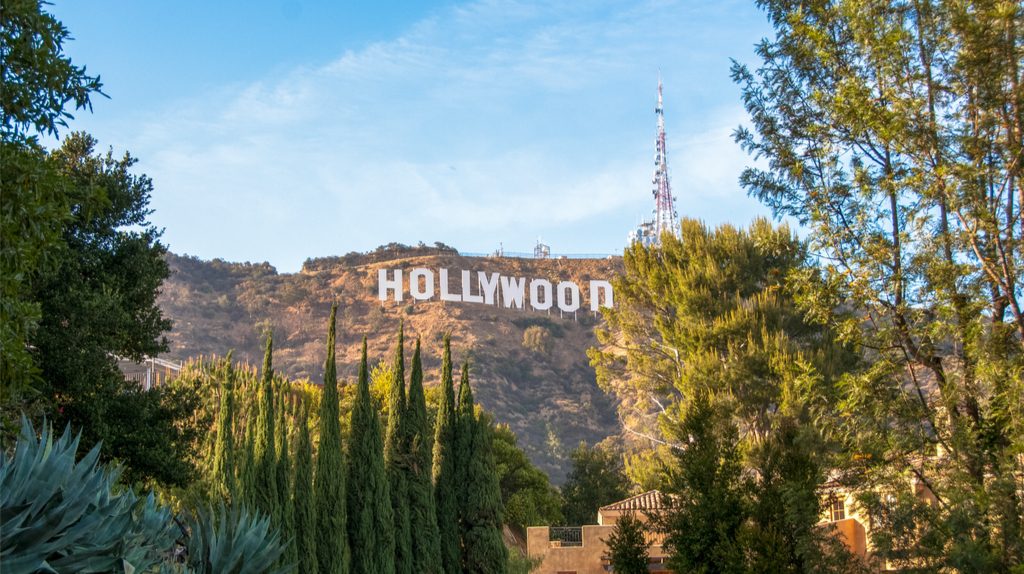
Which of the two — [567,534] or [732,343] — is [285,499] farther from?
[567,534]

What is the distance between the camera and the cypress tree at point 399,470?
795 inches

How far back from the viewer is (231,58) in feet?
90.8

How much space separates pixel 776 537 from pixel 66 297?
40.5 ft

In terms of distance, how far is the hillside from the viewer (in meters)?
77.1

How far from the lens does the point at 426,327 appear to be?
3263 inches

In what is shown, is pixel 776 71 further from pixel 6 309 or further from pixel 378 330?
pixel 378 330

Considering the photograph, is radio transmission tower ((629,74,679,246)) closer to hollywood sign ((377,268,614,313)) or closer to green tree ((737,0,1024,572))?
hollywood sign ((377,268,614,313))

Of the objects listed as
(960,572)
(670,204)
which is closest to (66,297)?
(960,572)

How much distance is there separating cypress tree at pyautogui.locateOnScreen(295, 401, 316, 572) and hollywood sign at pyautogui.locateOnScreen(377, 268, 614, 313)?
196 feet

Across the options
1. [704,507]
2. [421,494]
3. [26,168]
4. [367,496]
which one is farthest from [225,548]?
[421,494]

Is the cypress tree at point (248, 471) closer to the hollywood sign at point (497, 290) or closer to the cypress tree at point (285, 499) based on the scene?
the cypress tree at point (285, 499)

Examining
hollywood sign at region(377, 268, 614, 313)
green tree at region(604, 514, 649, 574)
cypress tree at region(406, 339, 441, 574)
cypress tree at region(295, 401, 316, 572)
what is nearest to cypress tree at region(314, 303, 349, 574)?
cypress tree at region(295, 401, 316, 572)

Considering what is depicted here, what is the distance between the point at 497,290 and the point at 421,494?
68670 millimetres

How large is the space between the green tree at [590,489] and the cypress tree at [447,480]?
22.3 meters
